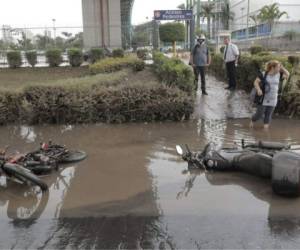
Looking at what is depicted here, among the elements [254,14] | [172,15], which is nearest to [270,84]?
[172,15]

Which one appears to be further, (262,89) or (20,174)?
(262,89)

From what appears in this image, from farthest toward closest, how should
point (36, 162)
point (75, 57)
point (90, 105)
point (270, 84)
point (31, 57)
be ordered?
point (31, 57) → point (75, 57) → point (90, 105) → point (270, 84) → point (36, 162)

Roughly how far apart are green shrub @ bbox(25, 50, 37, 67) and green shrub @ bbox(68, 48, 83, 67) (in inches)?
91.2

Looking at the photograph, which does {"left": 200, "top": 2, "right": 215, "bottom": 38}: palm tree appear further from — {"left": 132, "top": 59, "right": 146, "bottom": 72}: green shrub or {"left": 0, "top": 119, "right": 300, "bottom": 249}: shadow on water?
{"left": 0, "top": 119, "right": 300, "bottom": 249}: shadow on water

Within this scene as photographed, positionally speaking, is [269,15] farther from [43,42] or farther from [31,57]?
[31,57]

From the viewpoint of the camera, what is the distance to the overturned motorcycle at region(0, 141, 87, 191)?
5414 millimetres

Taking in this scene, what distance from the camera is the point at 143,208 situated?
194 inches

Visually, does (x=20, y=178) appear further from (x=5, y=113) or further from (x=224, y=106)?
(x=224, y=106)

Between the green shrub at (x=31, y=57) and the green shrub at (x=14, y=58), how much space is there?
0.49m

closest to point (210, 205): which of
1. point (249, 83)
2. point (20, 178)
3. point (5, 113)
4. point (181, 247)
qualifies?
point (181, 247)

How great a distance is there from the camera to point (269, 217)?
4.63 meters

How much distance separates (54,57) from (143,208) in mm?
24679

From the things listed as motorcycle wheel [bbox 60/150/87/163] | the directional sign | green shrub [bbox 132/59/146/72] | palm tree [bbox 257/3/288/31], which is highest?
palm tree [bbox 257/3/288/31]

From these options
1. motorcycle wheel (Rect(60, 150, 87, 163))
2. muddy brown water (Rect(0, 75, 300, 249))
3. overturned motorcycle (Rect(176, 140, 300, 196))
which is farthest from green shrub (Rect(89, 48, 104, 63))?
→ overturned motorcycle (Rect(176, 140, 300, 196))
